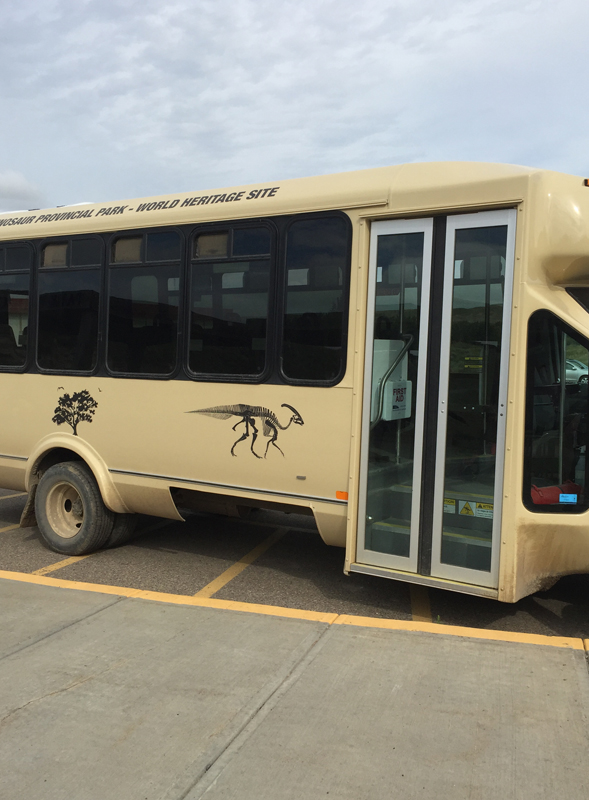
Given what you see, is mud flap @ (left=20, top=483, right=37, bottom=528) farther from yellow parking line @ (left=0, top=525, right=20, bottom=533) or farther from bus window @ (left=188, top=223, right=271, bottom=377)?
bus window @ (left=188, top=223, right=271, bottom=377)

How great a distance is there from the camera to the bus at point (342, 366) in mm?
4215

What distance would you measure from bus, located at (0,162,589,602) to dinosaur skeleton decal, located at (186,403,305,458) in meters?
0.02

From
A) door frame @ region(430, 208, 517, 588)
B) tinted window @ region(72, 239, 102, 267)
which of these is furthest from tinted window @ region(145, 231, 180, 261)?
door frame @ region(430, 208, 517, 588)

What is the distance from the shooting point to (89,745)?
319 cm

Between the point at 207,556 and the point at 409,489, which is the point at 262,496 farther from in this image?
the point at 207,556

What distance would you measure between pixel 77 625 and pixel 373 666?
1.96 meters

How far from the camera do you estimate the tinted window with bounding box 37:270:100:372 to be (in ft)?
19.8

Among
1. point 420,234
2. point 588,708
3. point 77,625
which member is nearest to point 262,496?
point 77,625

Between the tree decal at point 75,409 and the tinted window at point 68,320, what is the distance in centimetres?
24

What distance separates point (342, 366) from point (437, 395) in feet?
2.25

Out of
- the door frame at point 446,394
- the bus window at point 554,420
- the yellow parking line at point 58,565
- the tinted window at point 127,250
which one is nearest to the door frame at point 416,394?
the door frame at point 446,394

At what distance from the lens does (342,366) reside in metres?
4.75

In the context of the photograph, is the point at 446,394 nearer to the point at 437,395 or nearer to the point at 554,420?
the point at 437,395

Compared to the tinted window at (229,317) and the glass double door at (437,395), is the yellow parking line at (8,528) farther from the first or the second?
the glass double door at (437,395)
